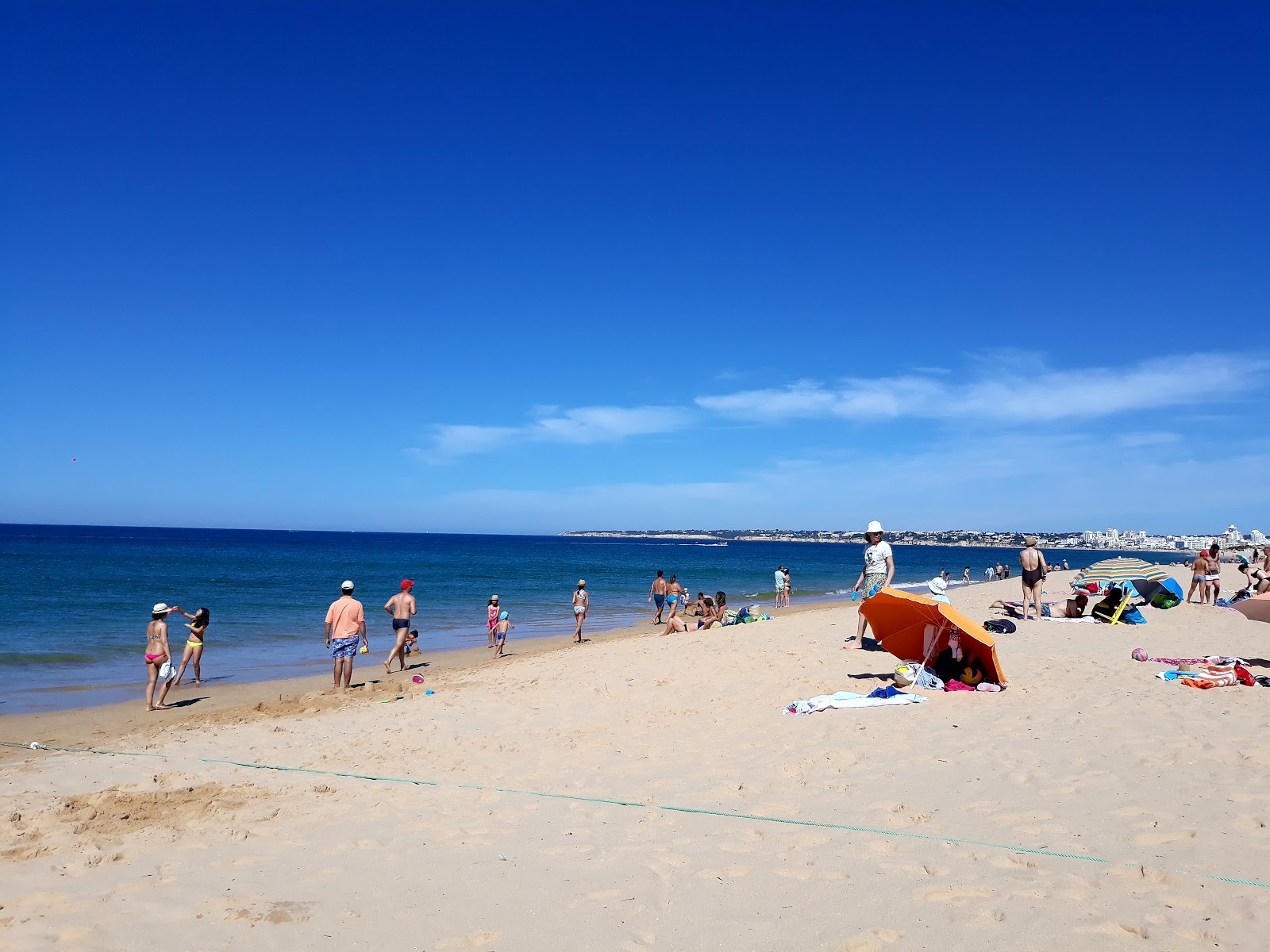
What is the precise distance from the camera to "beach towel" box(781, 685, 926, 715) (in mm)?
7719

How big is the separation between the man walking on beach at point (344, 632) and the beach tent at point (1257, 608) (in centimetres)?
1140

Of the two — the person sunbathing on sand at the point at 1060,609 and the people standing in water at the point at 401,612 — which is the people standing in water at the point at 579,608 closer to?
the people standing in water at the point at 401,612

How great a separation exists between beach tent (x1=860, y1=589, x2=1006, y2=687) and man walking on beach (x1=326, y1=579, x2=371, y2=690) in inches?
268

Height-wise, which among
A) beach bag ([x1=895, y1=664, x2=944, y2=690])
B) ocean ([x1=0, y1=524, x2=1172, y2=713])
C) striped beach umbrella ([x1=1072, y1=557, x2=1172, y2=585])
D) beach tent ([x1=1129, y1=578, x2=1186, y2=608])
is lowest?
ocean ([x1=0, y1=524, x2=1172, y2=713])

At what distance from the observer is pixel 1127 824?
14.9 feet

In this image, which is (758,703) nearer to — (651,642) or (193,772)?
(193,772)

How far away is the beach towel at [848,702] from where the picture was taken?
7719mm

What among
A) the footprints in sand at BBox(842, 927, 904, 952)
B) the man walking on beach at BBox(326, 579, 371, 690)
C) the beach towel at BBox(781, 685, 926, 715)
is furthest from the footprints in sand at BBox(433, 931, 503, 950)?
the man walking on beach at BBox(326, 579, 371, 690)

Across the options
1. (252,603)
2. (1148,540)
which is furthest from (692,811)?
(1148,540)

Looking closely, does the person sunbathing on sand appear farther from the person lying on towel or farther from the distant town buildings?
the distant town buildings

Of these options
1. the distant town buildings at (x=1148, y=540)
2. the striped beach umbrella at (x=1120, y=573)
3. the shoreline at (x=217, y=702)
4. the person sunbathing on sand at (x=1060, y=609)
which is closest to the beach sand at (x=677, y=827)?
the shoreline at (x=217, y=702)

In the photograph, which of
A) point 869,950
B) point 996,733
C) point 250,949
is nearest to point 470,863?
point 250,949

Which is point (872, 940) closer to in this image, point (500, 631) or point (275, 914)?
point (275, 914)

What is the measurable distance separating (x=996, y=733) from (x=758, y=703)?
248 centimetres
